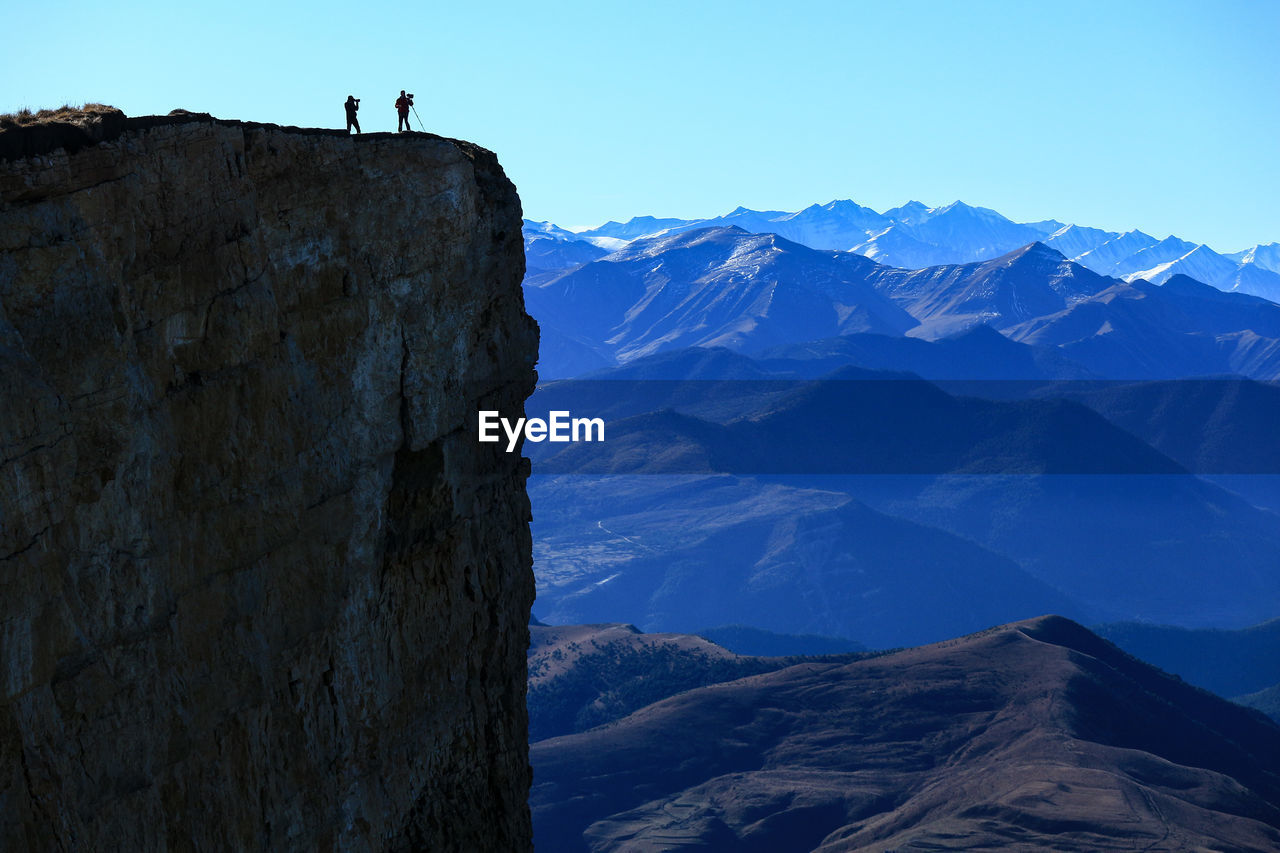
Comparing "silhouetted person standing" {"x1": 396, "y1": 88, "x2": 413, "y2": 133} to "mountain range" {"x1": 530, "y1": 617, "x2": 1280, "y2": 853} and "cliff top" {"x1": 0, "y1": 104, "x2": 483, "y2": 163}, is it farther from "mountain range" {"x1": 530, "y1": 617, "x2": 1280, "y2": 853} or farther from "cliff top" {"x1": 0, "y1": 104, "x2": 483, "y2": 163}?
"mountain range" {"x1": 530, "y1": 617, "x2": 1280, "y2": 853}

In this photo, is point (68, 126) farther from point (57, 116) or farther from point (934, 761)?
point (934, 761)

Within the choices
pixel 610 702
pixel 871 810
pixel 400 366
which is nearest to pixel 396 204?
pixel 400 366

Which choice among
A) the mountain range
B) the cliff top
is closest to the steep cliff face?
the cliff top

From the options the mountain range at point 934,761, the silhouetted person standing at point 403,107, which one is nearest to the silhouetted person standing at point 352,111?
the silhouetted person standing at point 403,107

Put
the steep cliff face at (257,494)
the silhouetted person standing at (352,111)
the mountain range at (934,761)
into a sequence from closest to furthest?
the steep cliff face at (257,494) → the silhouetted person standing at (352,111) → the mountain range at (934,761)

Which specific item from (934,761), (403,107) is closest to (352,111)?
(403,107)

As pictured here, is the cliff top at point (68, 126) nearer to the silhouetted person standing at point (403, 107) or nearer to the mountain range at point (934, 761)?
the silhouetted person standing at point (403, 107)

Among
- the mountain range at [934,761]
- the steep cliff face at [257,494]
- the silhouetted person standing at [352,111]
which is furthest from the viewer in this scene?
the mountain range at [934,761]

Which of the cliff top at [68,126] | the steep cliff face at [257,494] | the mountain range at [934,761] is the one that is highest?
the cliff top at [68,126]
